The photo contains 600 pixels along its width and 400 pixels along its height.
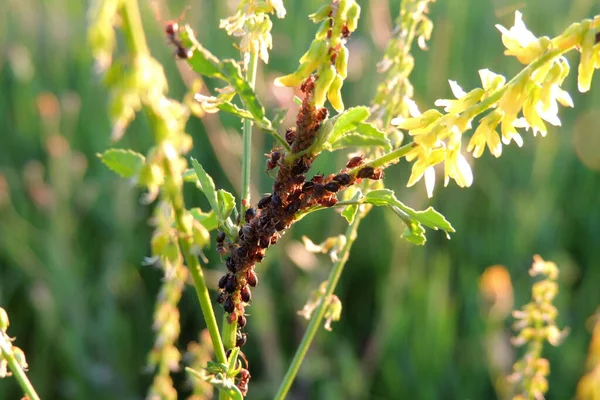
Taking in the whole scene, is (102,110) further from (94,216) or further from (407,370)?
(407,370)

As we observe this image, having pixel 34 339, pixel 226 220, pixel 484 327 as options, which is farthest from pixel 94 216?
pixel 226 220

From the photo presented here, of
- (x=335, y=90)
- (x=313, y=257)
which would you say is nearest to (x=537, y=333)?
(x=335, y=90)

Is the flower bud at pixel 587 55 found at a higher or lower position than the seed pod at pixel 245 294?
higher

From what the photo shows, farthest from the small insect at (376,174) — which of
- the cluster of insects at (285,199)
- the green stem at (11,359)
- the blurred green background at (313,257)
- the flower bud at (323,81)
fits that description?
the blurred green background at (313,257)

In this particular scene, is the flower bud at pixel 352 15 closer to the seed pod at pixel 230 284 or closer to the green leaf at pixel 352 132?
the green leaf at pixel 352 132

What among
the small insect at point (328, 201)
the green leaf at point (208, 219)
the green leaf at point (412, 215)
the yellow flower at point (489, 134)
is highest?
the yellow flower at point (489, 134)

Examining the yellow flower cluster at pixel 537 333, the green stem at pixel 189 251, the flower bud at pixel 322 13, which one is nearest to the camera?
the green stem at pixel 189 251

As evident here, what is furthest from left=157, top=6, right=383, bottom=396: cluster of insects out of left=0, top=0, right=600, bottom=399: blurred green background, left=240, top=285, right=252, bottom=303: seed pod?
left=0, top=0, right=600, bottom=399: blurred green background
